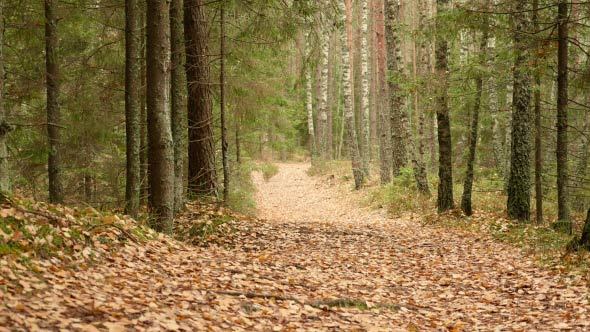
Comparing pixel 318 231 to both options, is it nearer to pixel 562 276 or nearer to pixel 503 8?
pixel 562 276

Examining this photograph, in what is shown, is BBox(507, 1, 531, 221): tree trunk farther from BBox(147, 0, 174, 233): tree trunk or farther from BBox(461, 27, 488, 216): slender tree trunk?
BBox(147, 0, 174, 233): tree trunk

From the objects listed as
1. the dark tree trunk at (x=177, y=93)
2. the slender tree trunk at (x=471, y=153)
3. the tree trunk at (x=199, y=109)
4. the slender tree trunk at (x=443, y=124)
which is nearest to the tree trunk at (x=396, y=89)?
the slender tree trunk at (x=443, y=124)

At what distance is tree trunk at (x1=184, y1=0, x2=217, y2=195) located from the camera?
39.6ft

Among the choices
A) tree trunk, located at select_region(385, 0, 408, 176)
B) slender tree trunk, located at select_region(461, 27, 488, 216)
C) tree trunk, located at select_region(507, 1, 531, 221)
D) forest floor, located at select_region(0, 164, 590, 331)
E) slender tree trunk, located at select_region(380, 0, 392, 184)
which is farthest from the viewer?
slender tree trunk, located at select_region(380, 0, 392, 184)

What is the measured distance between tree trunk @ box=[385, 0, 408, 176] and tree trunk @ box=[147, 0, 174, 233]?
9518mm

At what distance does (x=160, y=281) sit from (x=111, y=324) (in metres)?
1.74

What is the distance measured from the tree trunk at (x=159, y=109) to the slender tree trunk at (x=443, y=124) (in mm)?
7054

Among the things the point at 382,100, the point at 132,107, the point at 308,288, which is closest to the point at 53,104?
the point at 132,107

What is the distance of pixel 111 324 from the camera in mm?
4406

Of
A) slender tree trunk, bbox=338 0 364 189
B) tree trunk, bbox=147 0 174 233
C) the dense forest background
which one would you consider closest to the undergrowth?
the dense forest background

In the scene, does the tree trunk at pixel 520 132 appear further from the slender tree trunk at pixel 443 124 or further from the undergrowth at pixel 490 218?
the slender tree trunk at pixel 443 124

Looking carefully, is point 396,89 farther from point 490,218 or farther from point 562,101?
point 562,101

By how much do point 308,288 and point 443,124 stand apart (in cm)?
766

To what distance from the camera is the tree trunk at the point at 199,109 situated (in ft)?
39.6
